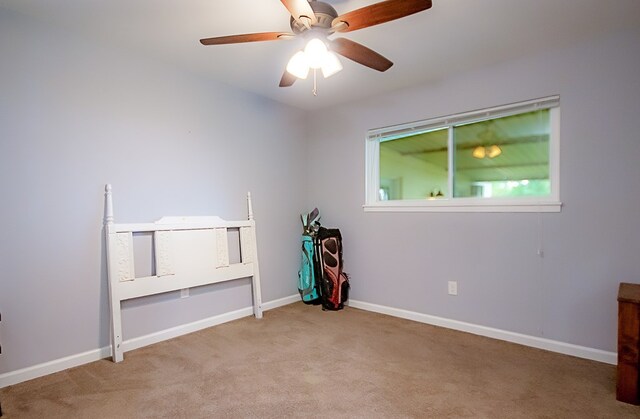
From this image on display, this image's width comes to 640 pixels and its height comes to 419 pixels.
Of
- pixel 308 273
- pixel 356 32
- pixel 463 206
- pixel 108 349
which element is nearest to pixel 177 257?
pixel 108 349

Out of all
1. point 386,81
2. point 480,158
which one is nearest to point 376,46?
point 386,81

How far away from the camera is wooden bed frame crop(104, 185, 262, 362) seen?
238cm

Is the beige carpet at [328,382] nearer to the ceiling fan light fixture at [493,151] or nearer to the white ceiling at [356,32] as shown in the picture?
the ceiling fan light fixture at [493,151]

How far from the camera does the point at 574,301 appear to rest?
239 cm

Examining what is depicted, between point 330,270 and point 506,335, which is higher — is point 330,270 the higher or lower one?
the higher one

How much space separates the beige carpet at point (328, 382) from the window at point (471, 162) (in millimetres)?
1115

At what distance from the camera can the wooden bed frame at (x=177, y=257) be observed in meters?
2.38

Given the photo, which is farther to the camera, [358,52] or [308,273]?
[308,273]

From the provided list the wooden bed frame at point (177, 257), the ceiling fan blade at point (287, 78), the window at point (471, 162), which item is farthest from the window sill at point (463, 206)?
the ceiling fan blade at point (287, 78)

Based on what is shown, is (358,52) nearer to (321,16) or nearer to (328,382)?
(321,16)

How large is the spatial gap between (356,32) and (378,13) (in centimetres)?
77

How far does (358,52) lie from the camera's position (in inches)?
75.9

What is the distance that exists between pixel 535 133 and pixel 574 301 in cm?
125

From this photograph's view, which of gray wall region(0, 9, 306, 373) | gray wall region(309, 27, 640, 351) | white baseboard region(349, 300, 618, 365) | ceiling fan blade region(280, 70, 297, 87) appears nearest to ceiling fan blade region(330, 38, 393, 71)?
ceiling fan blade region(280, 70, 297, 87)
